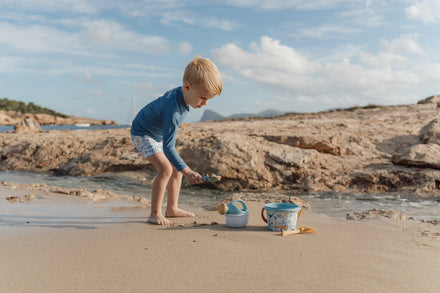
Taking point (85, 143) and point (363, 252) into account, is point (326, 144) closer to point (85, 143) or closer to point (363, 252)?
point (363, 252)

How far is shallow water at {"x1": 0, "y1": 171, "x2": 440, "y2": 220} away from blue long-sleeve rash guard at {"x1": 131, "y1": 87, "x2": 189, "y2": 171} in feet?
5.09

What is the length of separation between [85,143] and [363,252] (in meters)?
7.35

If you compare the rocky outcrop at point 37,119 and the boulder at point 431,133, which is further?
the rocky outcrop at point 37,119

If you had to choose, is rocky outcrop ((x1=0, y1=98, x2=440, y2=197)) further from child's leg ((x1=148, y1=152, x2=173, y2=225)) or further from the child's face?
the child's face

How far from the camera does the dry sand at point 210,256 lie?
5.56ft

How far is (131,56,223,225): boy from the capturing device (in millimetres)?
2803

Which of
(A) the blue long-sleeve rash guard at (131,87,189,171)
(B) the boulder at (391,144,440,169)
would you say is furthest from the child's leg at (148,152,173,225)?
(B) the boulder at (391,144,440,169)

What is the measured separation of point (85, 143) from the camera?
8297 mm

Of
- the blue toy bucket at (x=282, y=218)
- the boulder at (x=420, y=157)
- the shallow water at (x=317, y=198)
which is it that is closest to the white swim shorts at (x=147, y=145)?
the blue toy bucket at (x=282, y=218)

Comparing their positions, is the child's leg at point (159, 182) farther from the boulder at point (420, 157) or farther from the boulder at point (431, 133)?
the boulder at point (431, 133)

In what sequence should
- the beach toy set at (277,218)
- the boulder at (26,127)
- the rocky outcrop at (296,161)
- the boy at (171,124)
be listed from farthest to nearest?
the boulder at (26,127)
the rocky outcrop at (296,161)
the boy at (171,124)
the beach toy set at (277,218)

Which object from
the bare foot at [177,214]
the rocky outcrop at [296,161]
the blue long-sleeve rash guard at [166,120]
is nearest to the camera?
the blue long-sleeve rash guard at [166,120]

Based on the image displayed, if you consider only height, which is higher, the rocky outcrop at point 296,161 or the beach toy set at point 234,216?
the rocky outcrop at point 296,161

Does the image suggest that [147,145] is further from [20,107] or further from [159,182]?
[20,107]
